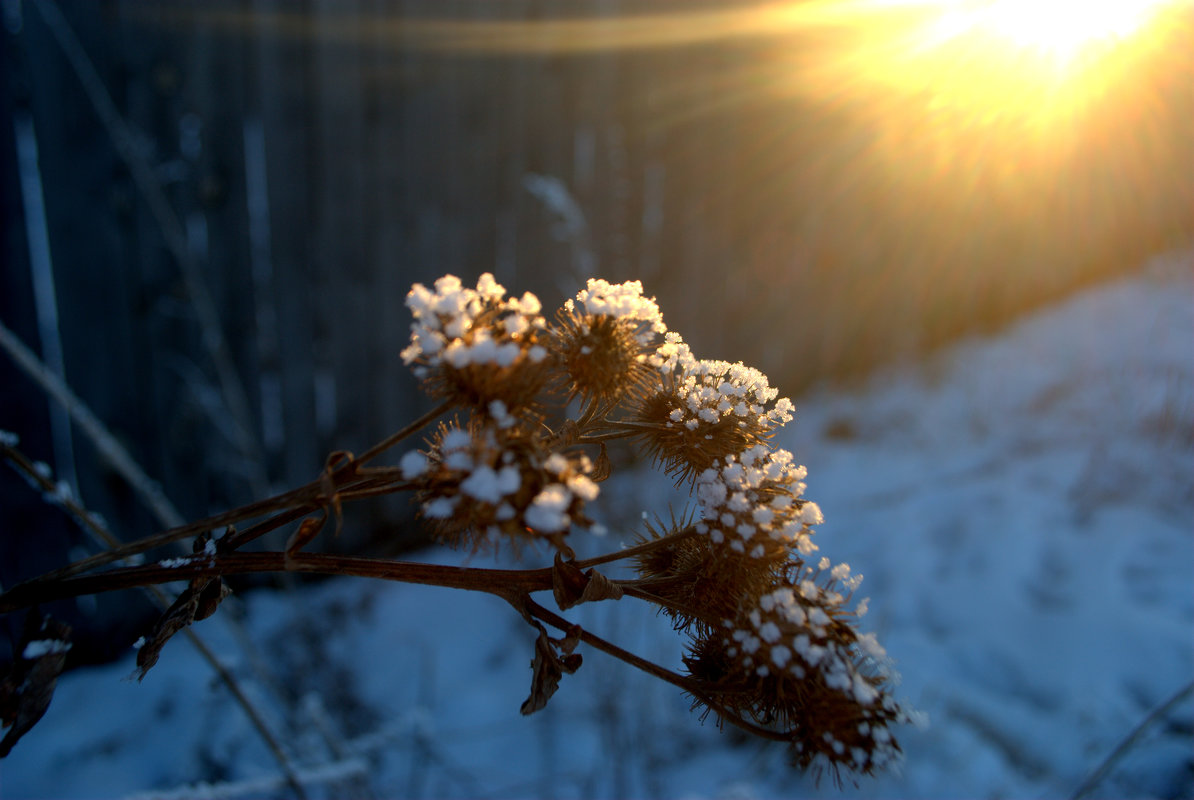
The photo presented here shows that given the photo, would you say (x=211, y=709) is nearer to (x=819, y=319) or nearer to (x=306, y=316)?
(x=306, y=316)

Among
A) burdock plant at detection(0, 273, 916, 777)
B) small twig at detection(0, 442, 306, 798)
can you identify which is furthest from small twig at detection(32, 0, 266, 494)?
burdock plant at detection(0, 273, 916, 777)

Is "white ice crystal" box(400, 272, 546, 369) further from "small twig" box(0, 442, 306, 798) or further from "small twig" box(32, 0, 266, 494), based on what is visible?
"small twig" box(32, 0, 266, 494)

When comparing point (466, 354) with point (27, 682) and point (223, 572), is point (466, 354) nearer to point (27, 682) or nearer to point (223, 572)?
point (223, 572)

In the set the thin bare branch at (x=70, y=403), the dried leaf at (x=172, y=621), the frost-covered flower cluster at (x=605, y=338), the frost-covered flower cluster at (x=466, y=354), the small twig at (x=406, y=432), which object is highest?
the frost-covered flower cluster at (x=605, y=338)

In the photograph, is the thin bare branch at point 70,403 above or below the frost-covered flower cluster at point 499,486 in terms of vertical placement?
above

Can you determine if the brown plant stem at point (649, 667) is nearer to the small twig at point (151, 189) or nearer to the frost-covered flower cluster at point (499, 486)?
the frost-covered flower cluster at point (499, 486)

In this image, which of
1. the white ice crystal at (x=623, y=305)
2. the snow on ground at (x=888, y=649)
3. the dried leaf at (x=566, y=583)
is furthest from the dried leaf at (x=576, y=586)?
the snow on ground at (x=888, y=649)

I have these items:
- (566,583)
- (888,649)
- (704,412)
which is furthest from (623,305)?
(888,649)
